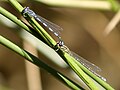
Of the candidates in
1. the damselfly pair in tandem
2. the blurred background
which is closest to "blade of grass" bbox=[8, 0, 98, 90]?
the damselfly pair in tandem

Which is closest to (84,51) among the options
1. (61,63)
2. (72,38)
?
(72,38)

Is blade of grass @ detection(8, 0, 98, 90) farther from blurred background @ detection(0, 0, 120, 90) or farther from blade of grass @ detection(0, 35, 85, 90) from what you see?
blurred background @ detection(0, 0, 120, 90)

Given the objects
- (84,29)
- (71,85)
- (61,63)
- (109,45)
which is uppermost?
(84,29)

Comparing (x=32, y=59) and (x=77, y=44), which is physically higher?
(x=77, y=44)

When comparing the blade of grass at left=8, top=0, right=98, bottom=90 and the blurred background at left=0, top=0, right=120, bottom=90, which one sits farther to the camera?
the blurred background at left=0, top=0, right=120, bottom=90

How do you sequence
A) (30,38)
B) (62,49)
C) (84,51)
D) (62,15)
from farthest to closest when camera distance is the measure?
(84,51), (62,15), (30,38), (62,49)

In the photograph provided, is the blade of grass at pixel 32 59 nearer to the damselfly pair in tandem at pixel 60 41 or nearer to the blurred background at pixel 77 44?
the damselfly pair in tandem at pixel 60 41

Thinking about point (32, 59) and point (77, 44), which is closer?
point (32, 59)

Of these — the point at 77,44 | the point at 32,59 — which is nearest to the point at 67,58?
the point at 32,59

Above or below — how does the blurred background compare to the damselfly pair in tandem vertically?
above

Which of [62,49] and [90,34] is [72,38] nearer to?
[90,34]

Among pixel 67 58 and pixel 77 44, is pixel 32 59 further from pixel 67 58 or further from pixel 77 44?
pixel 77 44
